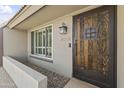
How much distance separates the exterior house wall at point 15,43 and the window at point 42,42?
86cm

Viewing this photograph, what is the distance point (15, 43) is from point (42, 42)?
106 inches

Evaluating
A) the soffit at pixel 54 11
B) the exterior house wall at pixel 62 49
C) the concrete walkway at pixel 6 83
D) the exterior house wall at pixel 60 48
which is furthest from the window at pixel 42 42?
the concrete walkway at pixel 6 83

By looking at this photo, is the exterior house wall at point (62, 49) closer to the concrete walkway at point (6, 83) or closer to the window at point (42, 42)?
the window at point (42, 42)

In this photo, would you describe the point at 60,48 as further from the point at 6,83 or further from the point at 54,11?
the point at 6,83

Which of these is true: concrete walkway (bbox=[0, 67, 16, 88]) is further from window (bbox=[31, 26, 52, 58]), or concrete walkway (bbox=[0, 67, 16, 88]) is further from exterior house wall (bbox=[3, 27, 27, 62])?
exterior house wall (bbox=[3, 27, 27, 62])

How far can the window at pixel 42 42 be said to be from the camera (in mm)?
8094

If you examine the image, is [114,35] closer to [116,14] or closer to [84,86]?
[116,14]

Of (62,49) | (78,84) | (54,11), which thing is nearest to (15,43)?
(62,49)

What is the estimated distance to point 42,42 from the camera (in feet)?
30.0

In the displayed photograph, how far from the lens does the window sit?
26.6 feet

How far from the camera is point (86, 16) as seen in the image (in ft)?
17.0

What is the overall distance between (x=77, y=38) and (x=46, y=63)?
3.03 m

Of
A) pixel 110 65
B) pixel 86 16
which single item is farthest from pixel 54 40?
pixel 110 65

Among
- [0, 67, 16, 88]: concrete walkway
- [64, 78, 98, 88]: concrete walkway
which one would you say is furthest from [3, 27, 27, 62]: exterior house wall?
[64, 78, 98, 88]: concrete walkway
